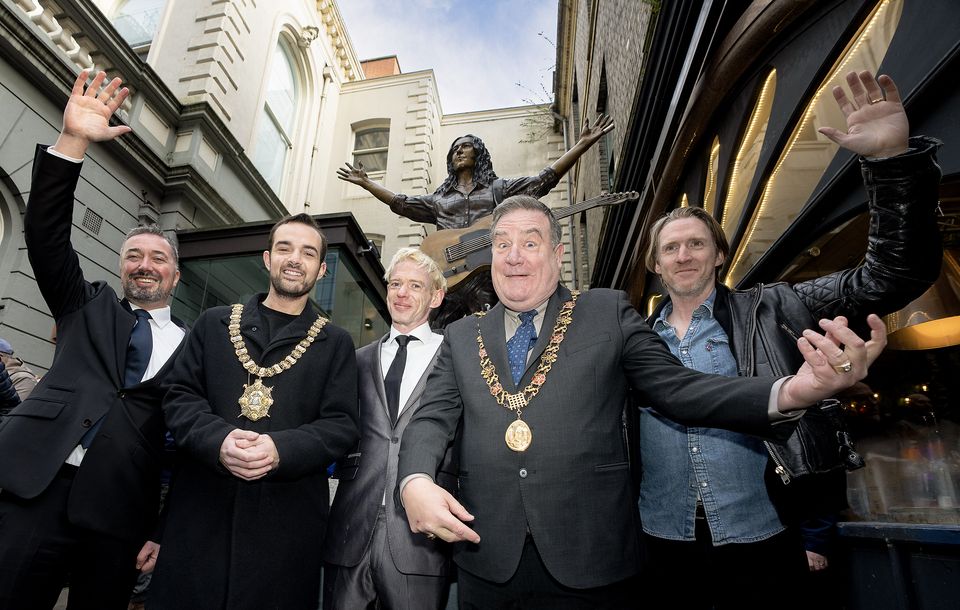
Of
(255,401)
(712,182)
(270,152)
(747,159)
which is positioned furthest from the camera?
(270,152)

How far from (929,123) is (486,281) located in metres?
2.69

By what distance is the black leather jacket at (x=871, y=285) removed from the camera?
5.44 feet

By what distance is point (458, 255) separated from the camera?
151 inches

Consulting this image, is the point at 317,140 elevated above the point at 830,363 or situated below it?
above

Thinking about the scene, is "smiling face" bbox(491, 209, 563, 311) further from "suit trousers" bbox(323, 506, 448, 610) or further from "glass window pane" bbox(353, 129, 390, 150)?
"glass window pane" bbox(353, 129, 390, 150)

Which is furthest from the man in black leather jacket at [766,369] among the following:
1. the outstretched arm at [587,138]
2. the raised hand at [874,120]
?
the outstretched arm at [587,138]

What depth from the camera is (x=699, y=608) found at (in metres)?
1.79

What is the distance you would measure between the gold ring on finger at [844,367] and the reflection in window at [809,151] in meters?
1.91

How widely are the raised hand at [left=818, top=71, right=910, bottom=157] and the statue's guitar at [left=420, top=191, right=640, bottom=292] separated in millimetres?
2049

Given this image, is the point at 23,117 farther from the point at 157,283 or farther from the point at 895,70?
the point at 895,70

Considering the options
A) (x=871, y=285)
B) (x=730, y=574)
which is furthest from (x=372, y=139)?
(x=730, y=574)

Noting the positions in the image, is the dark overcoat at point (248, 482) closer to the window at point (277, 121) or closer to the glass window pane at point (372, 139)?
the window at point (277, 121)

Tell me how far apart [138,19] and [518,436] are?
13.6m

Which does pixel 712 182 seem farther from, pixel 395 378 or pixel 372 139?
pixel 372 139
